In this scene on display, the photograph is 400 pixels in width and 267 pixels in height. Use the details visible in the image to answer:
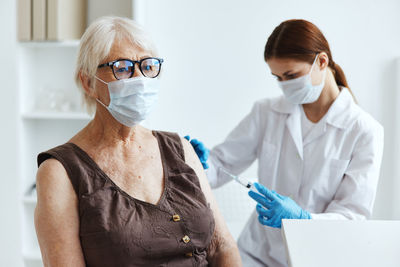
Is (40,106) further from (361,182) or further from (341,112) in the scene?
(361,182)

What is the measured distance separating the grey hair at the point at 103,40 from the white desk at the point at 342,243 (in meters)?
0.70

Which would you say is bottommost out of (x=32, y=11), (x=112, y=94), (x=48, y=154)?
(x=48, y=154)

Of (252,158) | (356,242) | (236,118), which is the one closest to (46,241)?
(356,242)

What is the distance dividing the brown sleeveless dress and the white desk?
0.36 metres

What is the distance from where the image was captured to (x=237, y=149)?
2.07 metres

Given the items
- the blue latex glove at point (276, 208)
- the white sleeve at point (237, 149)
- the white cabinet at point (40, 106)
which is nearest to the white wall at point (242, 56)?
the white cabinet at point (40, 106)

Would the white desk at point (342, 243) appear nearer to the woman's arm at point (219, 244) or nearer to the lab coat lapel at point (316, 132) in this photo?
the woman's arm at point (219, 244)

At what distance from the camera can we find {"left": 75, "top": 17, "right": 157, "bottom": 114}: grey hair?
1.39 meters

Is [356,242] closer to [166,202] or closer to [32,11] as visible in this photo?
[166,202]

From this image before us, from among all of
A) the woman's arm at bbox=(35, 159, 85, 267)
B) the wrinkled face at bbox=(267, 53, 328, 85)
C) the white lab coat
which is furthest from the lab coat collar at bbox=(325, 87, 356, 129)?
the woman's arm at bbox=(35, 159, 85, 267)

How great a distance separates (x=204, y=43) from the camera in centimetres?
265

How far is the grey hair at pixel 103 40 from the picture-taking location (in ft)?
4.55

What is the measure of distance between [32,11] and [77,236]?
1.65m

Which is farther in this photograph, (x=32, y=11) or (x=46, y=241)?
(x=32, y=11)
